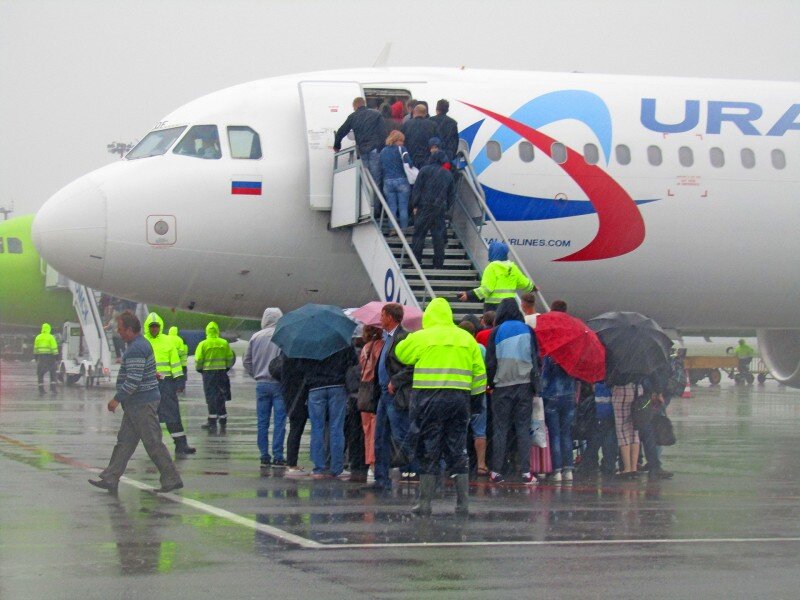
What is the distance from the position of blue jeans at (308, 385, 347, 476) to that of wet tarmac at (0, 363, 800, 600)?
0.50 m

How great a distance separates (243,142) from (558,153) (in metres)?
4.42

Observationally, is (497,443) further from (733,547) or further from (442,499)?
(733,547)

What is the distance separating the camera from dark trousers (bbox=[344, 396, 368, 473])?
14281mm

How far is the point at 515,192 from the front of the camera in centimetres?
1872

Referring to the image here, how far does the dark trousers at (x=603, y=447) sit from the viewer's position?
14.8 meters

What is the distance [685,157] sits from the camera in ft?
64.5

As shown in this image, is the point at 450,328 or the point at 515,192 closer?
the point at 450,328

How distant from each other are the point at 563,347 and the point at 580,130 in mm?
6012

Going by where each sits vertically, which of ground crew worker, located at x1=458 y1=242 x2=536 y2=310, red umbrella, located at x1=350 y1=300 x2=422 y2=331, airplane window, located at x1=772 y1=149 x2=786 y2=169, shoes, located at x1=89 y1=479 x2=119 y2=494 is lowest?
shoes, located at x1=89 y1=479 x2=119 y2=494

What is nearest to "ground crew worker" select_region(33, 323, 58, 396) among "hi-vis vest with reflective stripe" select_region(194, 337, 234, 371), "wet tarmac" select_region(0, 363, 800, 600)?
"hi-vis vest with reflective stripe" select_region(194, 337, 234, 371)

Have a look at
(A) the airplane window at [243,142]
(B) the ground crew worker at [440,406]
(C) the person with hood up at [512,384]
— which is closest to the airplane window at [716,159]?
(A) the airplane window at [243,142]

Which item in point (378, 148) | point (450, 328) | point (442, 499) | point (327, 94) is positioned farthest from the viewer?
point (327, 94)

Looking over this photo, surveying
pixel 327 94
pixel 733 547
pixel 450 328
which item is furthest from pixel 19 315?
pixel 733 547

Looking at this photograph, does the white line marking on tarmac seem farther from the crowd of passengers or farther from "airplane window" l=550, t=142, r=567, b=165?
"airplane window" l=550, t=142, r=567, b=165
